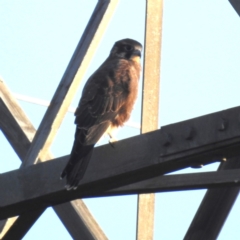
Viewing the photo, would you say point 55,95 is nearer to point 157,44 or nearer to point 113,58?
point 157,44

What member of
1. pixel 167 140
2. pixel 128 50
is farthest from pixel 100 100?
pixel 167 140

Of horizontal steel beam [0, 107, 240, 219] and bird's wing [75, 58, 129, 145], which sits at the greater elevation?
A: bird's wing [75, 58, 129, 145]

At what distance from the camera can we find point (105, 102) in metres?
3.48

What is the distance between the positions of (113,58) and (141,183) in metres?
1.98

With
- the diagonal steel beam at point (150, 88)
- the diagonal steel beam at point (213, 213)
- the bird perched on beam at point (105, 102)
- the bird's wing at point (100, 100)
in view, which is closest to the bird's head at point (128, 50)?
the bird perched on beam at point (105, 102)

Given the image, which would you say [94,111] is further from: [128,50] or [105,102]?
[128,50]

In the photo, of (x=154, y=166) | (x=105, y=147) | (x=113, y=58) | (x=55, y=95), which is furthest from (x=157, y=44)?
(x=113, y=58)

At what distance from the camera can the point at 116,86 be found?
12.2 ft

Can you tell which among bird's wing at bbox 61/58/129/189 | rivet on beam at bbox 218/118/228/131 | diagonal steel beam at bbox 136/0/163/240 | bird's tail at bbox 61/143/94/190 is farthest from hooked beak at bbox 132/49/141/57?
rivet on beam at bbox 218/118/228/131

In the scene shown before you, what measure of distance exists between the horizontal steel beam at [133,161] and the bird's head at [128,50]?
1.81 meters

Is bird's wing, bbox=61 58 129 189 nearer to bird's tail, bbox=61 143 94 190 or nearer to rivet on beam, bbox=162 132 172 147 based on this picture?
bird's tail, bbox=61 143 94 190

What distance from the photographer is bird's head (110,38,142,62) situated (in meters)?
4.43

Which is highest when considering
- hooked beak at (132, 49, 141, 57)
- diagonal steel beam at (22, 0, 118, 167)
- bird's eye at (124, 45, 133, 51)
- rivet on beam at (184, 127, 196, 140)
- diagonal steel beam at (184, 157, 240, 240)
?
bird's eye at (124, 45, 133, 51)

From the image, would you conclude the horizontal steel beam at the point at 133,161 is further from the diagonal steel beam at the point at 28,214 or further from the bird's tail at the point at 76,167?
the diagonal steel beam at the point at 28,214
